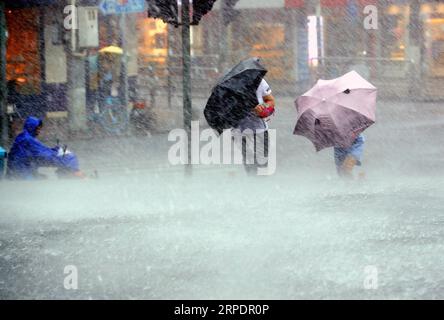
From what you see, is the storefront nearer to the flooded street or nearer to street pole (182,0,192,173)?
the flooded street

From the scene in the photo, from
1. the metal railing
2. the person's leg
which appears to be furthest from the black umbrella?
the metal railing

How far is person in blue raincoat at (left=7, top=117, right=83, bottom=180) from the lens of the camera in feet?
40.9

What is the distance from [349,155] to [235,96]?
1.74m

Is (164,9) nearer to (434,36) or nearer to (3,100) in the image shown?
(3,100)

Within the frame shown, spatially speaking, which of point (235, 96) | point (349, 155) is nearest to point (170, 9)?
point (235, 96)

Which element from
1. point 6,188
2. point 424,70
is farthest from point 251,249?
point 424,70

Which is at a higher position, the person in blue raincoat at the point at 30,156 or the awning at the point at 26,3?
the awning at the point at 26,3

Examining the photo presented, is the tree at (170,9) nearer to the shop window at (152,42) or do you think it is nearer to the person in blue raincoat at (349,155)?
the person in blue raincoat at (349,155)

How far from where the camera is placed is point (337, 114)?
1189cm

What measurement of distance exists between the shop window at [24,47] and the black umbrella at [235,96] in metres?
10.8

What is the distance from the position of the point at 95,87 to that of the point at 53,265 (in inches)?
583

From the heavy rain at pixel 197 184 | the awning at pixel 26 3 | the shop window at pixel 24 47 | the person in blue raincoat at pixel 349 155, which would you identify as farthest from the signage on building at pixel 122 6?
the person in blue raincoat at pixel 349 155

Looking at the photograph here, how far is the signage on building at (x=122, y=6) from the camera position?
18375 mm

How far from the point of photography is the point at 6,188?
12469mm
